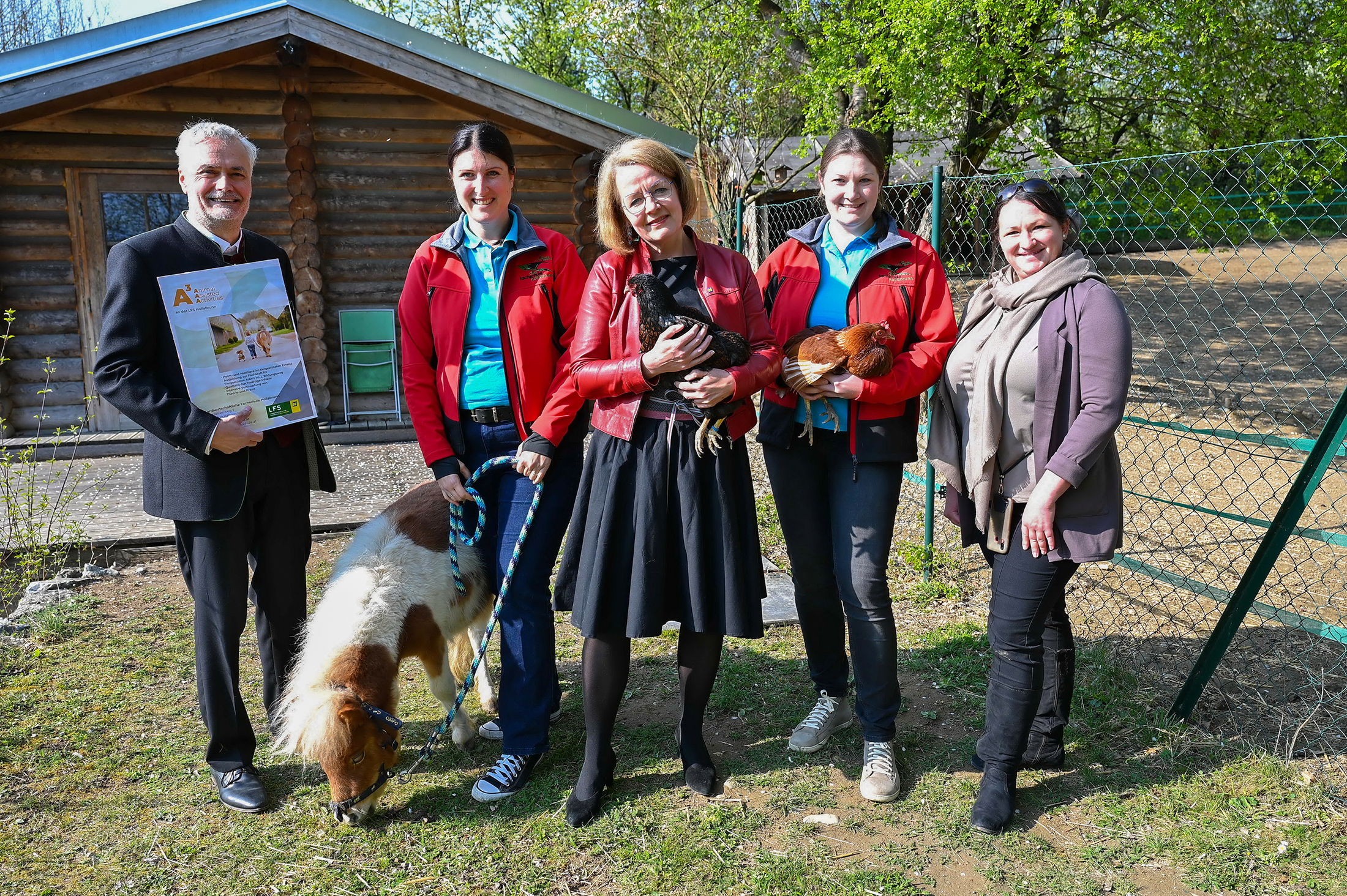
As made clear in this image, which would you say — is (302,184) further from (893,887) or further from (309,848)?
(893,887)

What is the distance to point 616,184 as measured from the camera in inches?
Answer: 106

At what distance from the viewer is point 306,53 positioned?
785 centimetres

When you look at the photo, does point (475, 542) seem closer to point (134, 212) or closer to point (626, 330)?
point (626, 330)

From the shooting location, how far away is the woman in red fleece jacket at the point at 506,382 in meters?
2.93

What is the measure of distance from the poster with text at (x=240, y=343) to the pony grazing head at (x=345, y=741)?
0.94 m

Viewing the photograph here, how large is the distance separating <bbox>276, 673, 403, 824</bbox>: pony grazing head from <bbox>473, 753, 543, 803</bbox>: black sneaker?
34 cm

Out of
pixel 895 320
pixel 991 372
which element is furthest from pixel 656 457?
pixel 991 372

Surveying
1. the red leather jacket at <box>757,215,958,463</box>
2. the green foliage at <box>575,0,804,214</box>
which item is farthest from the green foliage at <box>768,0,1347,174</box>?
the red leather jacket at <box>757,215,958,463</box>

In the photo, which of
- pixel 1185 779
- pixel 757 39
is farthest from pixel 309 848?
pixel 757 39

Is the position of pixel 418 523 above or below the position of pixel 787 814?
above

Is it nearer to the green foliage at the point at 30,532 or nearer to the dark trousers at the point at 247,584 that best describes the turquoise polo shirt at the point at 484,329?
the dark trousers at the point at 247,584

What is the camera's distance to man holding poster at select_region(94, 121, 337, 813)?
8.91 ft

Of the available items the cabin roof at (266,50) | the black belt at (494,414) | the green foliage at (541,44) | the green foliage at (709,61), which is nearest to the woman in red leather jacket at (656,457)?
the black belt at (494,414)

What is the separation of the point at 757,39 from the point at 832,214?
1240 cm
